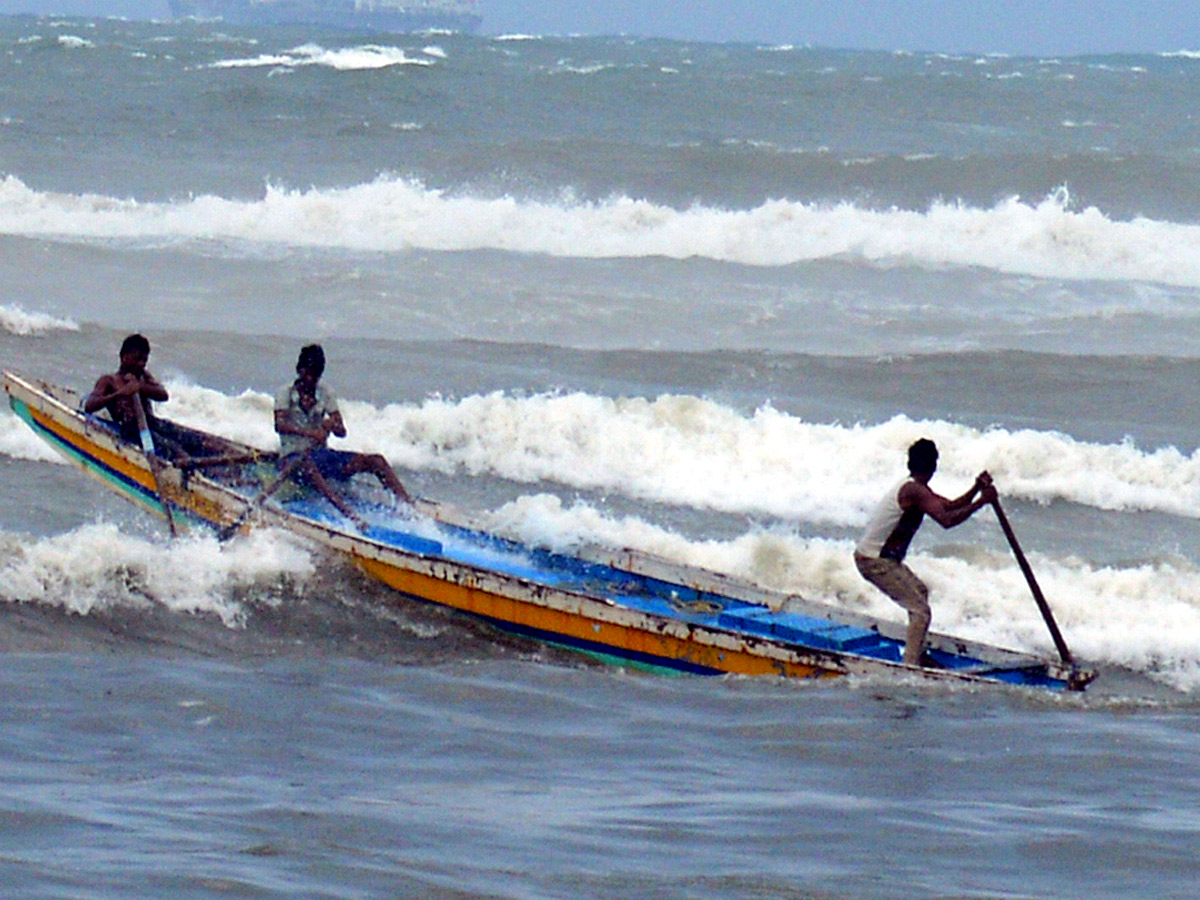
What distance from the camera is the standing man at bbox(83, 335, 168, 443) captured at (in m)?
13.6

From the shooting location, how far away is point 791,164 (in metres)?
41.4

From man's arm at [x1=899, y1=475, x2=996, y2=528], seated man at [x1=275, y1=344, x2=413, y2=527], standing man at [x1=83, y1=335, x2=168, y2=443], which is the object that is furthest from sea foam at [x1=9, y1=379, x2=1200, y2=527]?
man's arm at [x1=899, y1=475, x2=996, y2=528]

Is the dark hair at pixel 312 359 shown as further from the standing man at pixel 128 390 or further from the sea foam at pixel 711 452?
the sea foam at pixel 711 452

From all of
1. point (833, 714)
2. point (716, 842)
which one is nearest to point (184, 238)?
point (833, 714)

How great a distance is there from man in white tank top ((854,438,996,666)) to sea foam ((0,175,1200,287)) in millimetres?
21001

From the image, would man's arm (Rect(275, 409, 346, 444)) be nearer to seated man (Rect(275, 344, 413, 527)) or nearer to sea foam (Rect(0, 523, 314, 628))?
seated man (Rect(275, 344, 413, 527))

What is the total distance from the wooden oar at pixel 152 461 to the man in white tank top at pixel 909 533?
4950mm

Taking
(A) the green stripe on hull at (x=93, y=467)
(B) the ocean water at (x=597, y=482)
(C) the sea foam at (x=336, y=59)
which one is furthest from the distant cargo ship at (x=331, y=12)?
(A) the green stripe on hull at (x=93, y=467)

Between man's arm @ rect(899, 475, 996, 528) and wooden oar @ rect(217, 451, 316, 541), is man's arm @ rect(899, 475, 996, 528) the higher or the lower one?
the higher one

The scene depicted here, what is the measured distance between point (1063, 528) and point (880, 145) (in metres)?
30.5

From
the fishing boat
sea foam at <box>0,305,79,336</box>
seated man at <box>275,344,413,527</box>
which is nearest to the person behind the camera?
the fishing boat

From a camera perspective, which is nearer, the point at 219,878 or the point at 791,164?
the point at 219,878

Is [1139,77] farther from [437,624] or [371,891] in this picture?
[371,891]

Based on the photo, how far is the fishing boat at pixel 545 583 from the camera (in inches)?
438
